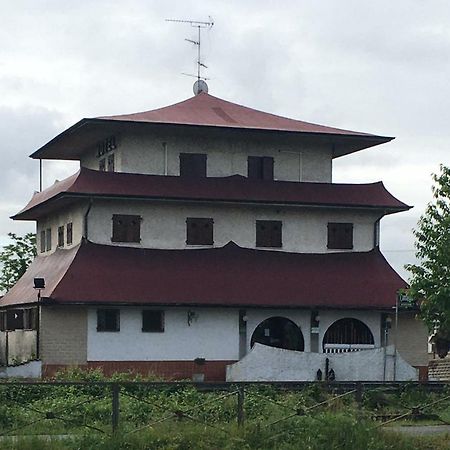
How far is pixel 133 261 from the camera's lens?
1778 inches

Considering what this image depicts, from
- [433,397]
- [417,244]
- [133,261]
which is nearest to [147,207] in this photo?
[133,261]

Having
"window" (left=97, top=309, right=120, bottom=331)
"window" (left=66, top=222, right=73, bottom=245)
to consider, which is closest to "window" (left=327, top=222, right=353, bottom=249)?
"window" (left=97, top=309, right=120, bottom=331)

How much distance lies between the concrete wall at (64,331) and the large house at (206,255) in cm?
5

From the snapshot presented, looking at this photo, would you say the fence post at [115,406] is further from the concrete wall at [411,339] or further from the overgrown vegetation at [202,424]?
the concrete wall at [411,339]

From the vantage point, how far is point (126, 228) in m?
45.8

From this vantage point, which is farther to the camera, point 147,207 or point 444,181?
point 147,207

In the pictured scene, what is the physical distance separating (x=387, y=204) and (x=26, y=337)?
1517cm

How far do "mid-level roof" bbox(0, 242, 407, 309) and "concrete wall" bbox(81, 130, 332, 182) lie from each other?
11.7 feet

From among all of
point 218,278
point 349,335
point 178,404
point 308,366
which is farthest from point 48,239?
point 178,404

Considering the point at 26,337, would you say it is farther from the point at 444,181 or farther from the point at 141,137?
the point at 444,181

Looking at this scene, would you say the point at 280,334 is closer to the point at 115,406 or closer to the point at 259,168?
the point at 259,168

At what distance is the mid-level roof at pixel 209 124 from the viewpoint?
154 ft

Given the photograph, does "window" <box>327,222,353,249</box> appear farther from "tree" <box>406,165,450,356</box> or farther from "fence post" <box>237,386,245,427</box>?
"fence post" <box>237,386,245,427</box>

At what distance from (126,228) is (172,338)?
4.63 metres
